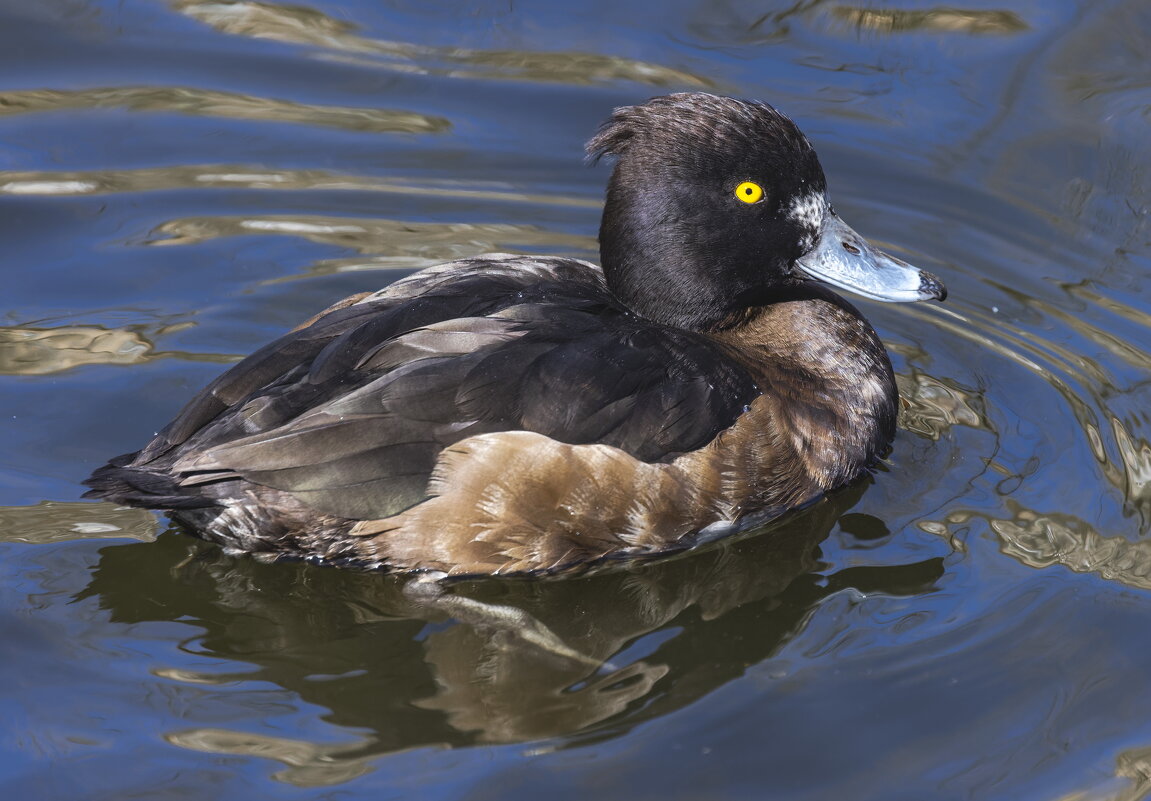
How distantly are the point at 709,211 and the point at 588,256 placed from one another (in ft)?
6.37

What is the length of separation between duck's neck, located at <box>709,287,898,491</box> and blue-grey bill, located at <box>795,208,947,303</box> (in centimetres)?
15

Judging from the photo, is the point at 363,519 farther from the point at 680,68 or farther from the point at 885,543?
the point at 680,68

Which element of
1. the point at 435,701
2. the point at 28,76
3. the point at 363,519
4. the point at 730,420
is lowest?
the point at 435,701

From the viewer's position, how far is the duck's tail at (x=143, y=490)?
496cm

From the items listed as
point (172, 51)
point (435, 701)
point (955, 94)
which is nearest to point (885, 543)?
point (435, 701)

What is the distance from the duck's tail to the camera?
4.96m

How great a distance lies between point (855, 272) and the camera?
6102mm

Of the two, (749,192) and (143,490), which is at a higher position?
(749,192)

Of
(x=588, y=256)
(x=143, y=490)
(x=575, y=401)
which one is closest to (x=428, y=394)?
(x=575, y=401)

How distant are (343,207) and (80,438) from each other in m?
2.34

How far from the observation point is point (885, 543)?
5.65 m

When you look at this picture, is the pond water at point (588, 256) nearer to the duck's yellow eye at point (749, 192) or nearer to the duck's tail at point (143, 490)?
the duck's tail at point (143, 490)

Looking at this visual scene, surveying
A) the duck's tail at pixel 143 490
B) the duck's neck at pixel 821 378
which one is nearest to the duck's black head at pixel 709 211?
the duck's neck at pixel 821 378

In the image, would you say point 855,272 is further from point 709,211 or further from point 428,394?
point 428,394
